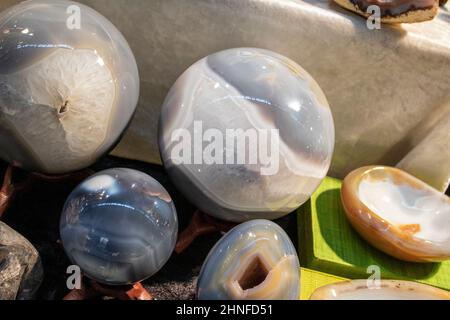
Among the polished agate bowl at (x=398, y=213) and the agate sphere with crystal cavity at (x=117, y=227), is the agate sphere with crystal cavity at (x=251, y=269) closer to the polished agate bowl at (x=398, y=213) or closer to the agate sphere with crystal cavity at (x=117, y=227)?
the agate sphere with crystal cavity at (x=117, y=227)

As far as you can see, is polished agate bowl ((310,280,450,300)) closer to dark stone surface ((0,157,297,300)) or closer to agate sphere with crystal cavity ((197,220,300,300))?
agate sphere with crystal cavity ((197,220,300,300))

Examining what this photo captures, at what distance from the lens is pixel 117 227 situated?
1.21 meters

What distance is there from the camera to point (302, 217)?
5.86ft

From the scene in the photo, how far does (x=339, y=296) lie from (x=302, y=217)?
418 mm

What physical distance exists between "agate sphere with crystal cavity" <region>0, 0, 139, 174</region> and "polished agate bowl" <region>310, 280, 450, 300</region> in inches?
Answer: 31.7

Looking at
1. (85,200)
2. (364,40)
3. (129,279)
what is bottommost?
(129,279)

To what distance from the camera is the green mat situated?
5.20ft

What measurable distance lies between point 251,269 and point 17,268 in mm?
600

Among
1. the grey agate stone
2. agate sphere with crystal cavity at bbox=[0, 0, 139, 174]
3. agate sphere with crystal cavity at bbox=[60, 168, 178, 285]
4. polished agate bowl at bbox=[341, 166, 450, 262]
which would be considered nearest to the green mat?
polished agate bowl at bbox=[341, 166, 450, 262]

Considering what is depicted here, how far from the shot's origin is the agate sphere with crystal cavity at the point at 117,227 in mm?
1211

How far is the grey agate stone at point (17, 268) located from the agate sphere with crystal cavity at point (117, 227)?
0.14 meters

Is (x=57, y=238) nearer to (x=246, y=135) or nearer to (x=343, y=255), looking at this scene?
(x=246, y=135)
